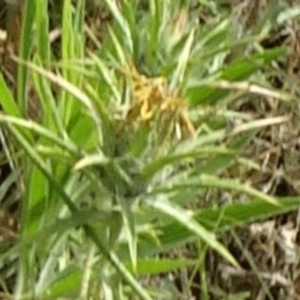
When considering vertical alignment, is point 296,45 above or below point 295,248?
above

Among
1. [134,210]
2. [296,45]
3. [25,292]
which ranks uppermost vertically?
[134,210]

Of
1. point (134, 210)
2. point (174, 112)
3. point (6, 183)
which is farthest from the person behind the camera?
point (6, 183)

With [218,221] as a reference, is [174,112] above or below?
above

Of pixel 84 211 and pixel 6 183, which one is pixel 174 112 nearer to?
pixel 84 211

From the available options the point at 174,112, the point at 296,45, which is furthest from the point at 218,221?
the point at 296,45

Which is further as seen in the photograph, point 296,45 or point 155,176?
point 296,45

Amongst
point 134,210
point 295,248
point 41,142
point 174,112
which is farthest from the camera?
point 295,248

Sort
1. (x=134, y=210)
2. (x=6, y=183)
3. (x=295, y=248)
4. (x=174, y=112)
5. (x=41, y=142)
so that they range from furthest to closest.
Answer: (x=295, y=248) < (x=6, y=183) < (x=41, y=142) < (x=134, y=210) < (x=174, y=112)

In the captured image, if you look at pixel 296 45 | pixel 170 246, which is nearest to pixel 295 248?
pixel 296 45

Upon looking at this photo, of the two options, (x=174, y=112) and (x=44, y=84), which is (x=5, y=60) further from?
(x=174, y=112)
